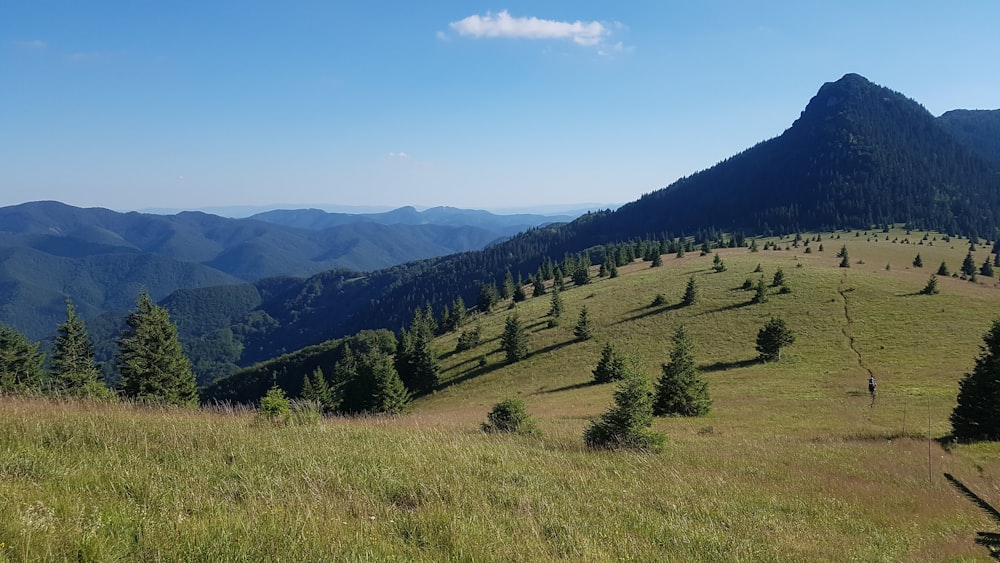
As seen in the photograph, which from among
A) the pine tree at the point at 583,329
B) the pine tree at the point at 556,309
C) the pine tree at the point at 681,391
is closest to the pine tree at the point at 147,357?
the pine tree at the point at 681,391

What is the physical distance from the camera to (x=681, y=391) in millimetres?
28406

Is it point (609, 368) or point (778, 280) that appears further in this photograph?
point (778, 280)

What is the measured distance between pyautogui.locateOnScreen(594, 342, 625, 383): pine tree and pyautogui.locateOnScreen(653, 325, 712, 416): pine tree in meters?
13.6

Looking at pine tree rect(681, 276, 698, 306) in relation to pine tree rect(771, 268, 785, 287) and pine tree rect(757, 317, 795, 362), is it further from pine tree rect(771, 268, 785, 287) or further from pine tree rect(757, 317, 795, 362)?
pine tree rect(757, 317, 795, 362)

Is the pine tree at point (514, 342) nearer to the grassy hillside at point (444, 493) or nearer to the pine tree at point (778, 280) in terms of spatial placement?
the pine tree at point (778, 280)

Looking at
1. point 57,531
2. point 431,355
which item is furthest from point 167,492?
point 431,355

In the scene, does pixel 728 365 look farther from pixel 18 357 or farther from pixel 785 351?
pixel 18 357

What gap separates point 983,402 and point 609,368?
88.2 feet

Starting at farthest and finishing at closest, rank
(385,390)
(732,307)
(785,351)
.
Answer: (732,307), (385,390), (785,351)

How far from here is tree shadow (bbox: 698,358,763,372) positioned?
42.4 m

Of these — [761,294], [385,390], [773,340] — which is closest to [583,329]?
[773,340]

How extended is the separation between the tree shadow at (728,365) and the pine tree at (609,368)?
734cm

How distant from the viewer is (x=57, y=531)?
426 centimetres

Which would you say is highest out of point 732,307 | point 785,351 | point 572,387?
point 732,307
